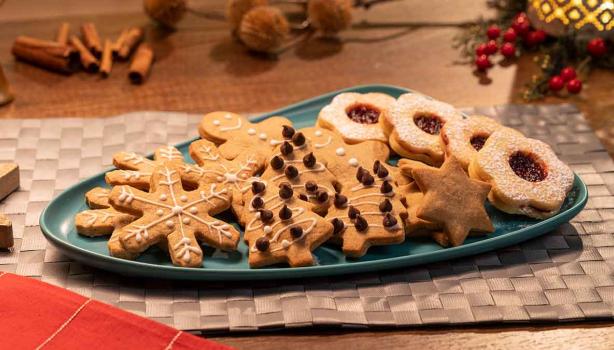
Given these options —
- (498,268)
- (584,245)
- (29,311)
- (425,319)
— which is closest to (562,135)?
(584,245)

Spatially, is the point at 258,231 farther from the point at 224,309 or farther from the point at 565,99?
the point at 565,99

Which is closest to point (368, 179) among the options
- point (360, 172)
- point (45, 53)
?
point (360, 172)

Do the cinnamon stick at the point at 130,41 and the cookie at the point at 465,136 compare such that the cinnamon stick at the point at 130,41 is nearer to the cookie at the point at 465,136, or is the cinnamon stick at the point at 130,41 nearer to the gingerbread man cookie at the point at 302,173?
the gingerbread man cookie at the point at 302,173

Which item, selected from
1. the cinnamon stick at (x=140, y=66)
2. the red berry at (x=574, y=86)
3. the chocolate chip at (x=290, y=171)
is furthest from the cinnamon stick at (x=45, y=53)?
the red berry at (x=574, y=86)

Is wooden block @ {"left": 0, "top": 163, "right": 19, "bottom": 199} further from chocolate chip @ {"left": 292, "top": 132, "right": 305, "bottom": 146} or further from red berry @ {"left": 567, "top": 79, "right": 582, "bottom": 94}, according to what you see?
red berry @ {"left": 567, "top": 79, "right": 582, "bottom": 94}

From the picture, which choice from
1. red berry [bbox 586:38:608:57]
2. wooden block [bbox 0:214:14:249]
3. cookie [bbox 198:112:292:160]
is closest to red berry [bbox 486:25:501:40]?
red berry [bbox 586:38:608:57]
